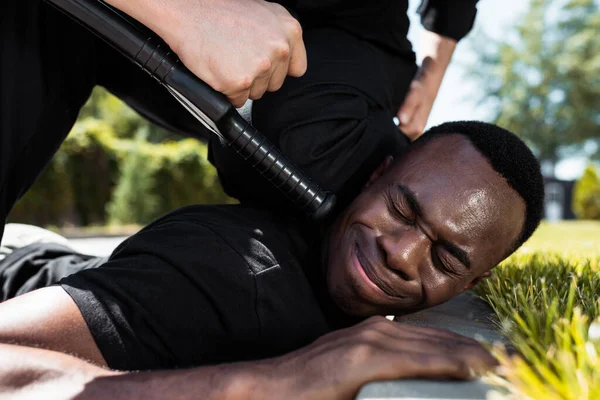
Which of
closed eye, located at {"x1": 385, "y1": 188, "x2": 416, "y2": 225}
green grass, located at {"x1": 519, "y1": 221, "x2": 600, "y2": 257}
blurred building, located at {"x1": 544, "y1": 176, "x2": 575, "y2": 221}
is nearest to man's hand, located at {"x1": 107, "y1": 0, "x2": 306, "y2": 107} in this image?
closed eye, located at {"x1": 385, "y1": 188, "x2": 416, "y2": 225}

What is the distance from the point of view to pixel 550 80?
111ft

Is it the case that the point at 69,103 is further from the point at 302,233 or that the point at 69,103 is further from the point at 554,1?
the point at 554,1

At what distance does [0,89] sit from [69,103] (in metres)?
0.36

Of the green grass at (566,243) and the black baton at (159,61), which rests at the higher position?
the black baton at (159,61)

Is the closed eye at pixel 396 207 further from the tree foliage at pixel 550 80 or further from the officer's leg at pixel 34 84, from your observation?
the tree foliage at pixel 550 80

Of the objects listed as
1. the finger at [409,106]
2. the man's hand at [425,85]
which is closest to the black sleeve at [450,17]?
the man's hand at [425,85]

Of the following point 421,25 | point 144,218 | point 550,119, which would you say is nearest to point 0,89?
point 421,25

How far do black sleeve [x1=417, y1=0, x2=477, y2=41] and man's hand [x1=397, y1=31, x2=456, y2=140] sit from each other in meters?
0.04

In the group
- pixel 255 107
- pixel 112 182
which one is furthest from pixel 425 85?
pixel 112 182

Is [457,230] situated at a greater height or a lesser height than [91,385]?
greater

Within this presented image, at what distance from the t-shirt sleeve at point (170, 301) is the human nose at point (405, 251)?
1.61ft

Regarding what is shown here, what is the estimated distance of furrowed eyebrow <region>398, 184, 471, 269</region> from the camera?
2.03 meters

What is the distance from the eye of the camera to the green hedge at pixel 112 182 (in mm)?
12578

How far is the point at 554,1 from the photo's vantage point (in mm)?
34281
